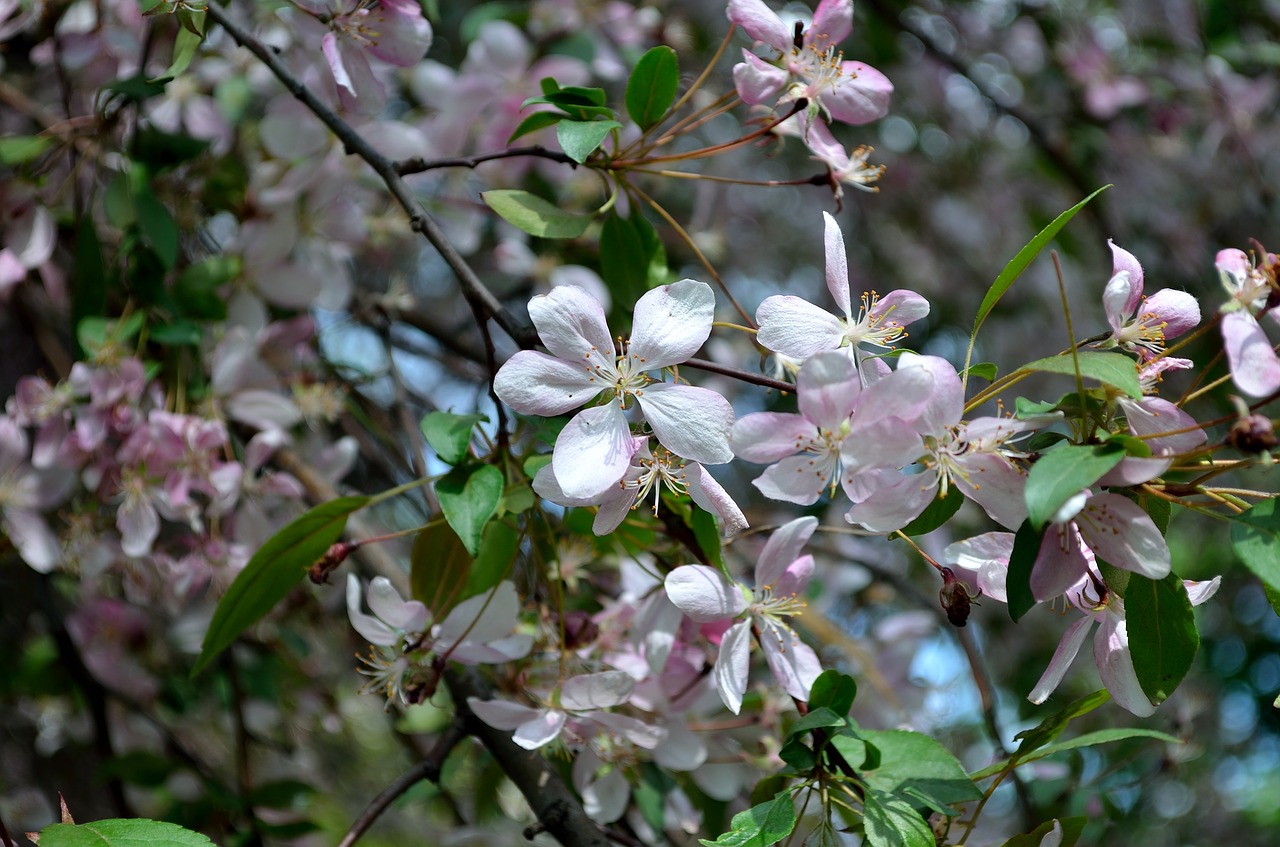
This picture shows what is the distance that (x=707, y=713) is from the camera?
1120 mm

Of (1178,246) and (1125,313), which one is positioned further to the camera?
(1178,246)

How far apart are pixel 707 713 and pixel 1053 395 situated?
2.08 meters

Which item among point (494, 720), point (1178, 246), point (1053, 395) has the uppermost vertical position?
point (494, 720)

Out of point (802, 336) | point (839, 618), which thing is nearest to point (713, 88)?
point (839, 618)

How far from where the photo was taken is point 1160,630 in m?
0.62

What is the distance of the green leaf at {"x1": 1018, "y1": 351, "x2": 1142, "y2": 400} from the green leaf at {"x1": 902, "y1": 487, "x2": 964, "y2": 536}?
10 cm

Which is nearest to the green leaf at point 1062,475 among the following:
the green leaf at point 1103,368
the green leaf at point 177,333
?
the green leaf at point 1103,368

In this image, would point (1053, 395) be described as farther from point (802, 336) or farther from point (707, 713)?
point (802, 336)

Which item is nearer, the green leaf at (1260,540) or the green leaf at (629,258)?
the green leaf at (1260,540)

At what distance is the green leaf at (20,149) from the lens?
1078mm

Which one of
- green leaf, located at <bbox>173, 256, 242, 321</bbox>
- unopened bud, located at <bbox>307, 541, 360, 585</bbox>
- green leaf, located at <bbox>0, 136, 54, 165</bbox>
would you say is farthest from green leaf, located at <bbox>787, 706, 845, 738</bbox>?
green leaf, located at <bbox>0, 136, 54, 165</bbox>

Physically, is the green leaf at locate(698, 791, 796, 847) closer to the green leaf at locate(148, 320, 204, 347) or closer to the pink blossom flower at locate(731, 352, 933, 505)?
the pink blossom flower at locate(731, 352, 933, 505)

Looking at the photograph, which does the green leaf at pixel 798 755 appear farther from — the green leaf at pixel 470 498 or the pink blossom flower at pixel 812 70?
the pink blossom flower at pixel 812 70

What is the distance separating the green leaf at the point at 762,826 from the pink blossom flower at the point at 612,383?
0.23 metres
